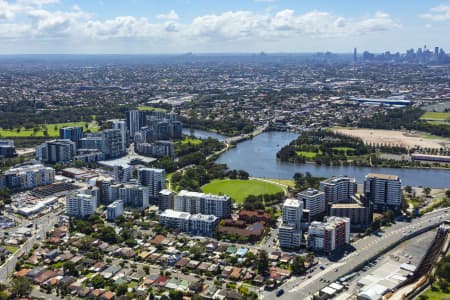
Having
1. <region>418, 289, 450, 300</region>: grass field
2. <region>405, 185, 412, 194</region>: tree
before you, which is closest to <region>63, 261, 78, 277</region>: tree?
<region>418, 289, 450, 300</region>: grass field

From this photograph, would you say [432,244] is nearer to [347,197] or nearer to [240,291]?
Answer: [347,197]

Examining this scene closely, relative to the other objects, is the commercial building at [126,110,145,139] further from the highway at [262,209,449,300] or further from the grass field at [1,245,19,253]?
the highway at [262,209,449,300]

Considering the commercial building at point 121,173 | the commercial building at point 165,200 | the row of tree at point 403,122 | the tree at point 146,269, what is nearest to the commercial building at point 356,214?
the commercial building at point 165,200

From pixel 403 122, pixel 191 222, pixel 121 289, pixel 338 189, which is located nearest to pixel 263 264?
pixel 121 289

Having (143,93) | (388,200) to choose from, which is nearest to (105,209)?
(388,200)

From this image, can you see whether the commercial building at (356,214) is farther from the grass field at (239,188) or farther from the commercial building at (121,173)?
the commercial building at (121,173)
